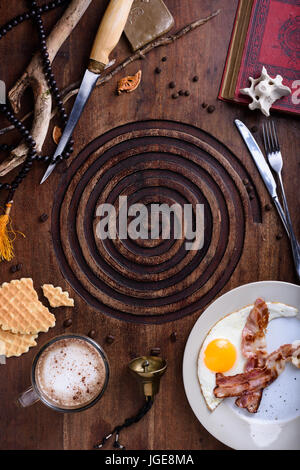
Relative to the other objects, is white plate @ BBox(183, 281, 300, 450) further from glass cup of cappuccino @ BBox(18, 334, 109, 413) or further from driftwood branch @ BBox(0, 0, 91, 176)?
driftwood branch @ BBox(0, 0, 91, 176)

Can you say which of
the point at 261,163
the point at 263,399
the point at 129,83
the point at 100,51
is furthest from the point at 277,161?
the point at 263,399

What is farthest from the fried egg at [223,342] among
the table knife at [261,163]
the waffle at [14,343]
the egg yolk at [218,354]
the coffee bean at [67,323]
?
the waffle at [14,343]

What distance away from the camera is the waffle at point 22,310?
137 cm

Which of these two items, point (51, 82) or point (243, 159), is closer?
point (51, 82)

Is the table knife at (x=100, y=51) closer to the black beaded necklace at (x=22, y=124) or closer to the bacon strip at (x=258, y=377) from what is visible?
the black beaded necklace at (x=22, y=124)

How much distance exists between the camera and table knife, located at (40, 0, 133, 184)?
1.30m

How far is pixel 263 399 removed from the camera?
1.36 metres

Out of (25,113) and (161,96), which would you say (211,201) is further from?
(25,113)

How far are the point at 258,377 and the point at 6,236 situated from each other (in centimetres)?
89

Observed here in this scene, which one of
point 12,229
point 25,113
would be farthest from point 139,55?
point 12,229

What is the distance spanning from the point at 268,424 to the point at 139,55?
1207 millimetres

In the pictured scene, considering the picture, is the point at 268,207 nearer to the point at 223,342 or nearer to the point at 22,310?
the point at 223,342
